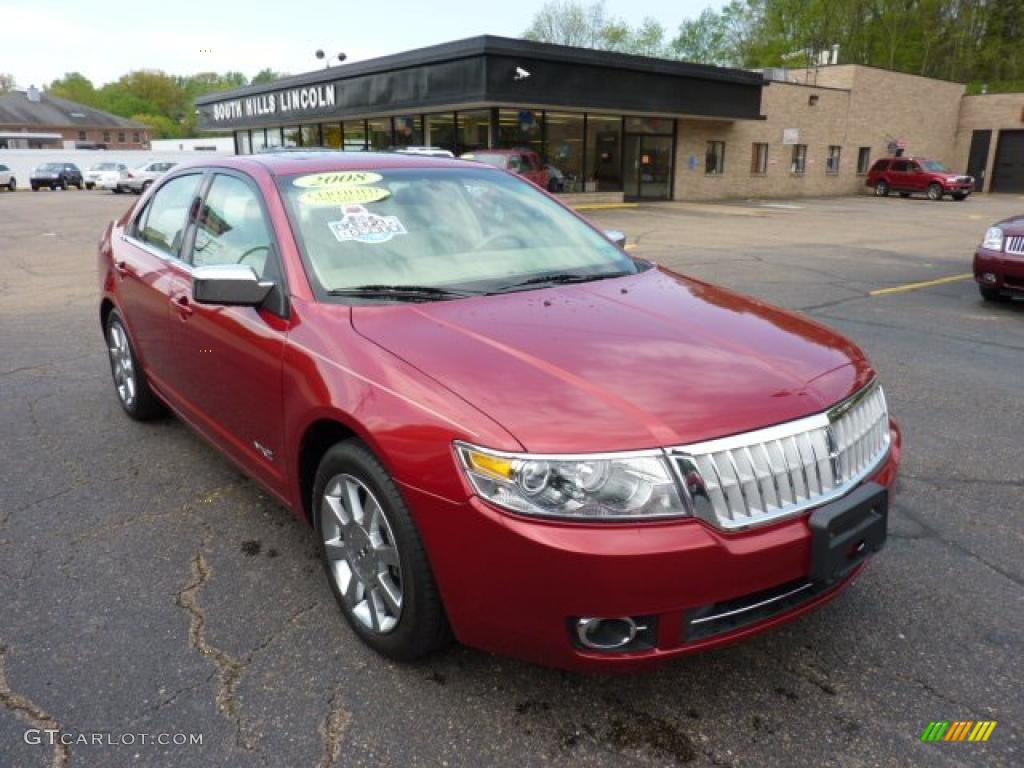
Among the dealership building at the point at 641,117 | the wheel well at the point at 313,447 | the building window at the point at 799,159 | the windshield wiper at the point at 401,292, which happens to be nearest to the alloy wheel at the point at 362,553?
the wheel well at the point at 313,447

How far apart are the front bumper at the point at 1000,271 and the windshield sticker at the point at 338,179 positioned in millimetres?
7819

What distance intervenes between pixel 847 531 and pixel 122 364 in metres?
4.41

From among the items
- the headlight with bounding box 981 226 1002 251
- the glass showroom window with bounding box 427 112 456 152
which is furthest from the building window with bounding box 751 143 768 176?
the headlight with bounding box 981 226 1002 251

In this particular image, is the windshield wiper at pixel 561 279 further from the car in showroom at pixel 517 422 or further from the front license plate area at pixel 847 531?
the front license plate area at pixel 847 531

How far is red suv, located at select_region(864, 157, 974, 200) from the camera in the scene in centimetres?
3338

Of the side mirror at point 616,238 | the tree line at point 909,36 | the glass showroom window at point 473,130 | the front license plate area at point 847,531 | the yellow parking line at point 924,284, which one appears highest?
the tree line at point 909,36

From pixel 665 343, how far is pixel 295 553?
1.83m

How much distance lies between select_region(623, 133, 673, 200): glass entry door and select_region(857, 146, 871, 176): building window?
45.9 ft

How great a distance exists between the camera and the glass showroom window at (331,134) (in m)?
34.4

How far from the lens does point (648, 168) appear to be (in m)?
30.8

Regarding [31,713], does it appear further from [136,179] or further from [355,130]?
[136,179]

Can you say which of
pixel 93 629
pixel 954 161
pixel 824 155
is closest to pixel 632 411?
pixel 93 629

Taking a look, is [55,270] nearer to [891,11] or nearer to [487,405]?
[487,405]

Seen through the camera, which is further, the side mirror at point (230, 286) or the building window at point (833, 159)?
the building window at point (833, 159)
